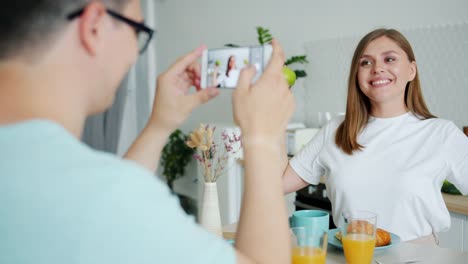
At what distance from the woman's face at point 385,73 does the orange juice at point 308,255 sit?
0.97 meters

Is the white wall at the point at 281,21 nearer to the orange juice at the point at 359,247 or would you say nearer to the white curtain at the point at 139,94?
the white curtain at the point at 139,94

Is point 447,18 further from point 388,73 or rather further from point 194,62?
point 194,62

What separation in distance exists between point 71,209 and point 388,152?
1.52m

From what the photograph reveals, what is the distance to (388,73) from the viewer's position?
194cm

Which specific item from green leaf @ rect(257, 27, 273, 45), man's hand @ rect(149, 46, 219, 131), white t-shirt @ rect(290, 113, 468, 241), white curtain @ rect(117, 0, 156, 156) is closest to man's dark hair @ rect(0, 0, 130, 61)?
man's hand @ rect(149, 46, 219, 131)

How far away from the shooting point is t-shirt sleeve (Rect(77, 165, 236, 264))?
2.01 ft

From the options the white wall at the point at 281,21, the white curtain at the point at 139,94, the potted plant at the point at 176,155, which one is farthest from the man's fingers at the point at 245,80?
the white curtain at the point at 139,94

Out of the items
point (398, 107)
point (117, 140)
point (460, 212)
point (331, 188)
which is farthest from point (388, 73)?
point (117, 140)

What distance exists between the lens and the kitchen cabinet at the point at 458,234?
236 centimetres

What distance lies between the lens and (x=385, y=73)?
76.0 inches

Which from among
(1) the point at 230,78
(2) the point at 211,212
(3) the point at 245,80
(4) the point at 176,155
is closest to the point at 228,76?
(1) the point at 230,78

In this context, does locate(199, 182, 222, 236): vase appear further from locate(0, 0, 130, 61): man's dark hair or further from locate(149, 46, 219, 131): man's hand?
locate(0, 0, 130, 61): man's dark hair

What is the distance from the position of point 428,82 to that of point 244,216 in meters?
2.59

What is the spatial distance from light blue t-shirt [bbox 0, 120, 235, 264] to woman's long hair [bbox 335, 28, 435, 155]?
56.0 inches
